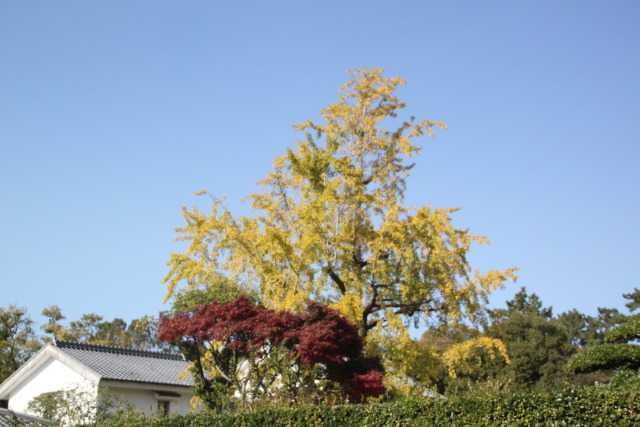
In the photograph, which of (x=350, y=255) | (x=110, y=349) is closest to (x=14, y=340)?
(x=110, y=349)

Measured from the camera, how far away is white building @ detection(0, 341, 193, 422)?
17.8m

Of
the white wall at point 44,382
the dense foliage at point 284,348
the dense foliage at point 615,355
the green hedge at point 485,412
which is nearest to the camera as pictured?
the green hedge at point 485,412

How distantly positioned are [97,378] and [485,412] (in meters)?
14.1

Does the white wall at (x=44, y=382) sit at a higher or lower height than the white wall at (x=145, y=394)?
higher

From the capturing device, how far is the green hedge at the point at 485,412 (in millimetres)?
5758

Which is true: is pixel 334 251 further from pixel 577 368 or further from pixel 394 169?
pixel 577 368

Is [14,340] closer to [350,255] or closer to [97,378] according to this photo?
[97,378]

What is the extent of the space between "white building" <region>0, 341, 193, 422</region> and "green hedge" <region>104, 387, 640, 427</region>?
10780 mm

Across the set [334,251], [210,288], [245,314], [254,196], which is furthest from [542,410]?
[210,288]

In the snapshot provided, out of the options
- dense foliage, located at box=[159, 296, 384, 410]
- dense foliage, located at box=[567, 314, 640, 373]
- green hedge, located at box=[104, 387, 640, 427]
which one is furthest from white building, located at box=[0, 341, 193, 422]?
dense foliage, located at box=[567, 314, 640, 373]

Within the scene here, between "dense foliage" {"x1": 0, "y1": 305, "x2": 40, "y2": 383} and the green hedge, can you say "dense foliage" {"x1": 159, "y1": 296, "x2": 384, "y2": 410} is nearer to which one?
the green hedge

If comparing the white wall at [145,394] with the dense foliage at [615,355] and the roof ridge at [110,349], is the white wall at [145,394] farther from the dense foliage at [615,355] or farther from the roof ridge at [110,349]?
the dense foliage at [615,355]

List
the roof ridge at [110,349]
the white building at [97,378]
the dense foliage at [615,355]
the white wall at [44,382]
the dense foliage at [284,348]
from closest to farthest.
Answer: the dense foliage at [615,355]
the dense foliage at [284,348]
the white building at [97,378]
the white wall at [44,382]
the roof ridge at [110,349]

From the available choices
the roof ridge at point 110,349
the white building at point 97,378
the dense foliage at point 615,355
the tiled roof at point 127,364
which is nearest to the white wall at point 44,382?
the white building at point 97,378
